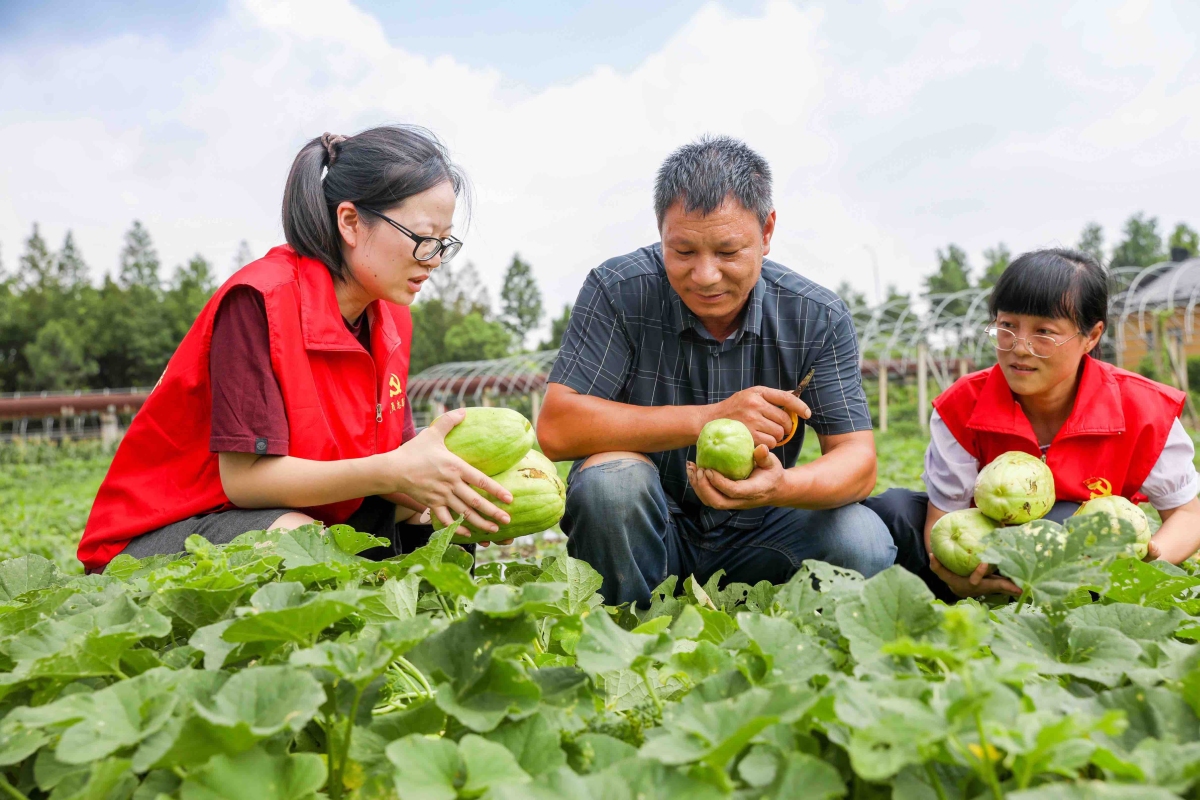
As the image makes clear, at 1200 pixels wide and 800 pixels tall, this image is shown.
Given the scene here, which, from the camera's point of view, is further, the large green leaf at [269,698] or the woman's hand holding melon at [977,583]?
the woman's hand holding melon at [977,583]

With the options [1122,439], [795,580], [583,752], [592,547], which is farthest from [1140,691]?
[1122,439]

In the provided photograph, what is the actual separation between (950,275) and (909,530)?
2069 inches

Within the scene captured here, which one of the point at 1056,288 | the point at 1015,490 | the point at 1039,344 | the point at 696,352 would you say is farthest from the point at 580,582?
the point at 1056,288

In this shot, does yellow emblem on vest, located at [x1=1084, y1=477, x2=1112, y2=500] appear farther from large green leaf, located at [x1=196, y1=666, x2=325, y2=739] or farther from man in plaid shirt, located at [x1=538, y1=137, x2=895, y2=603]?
large green leaf, located at [x1=196, y1=666, x2=325, y2=739]

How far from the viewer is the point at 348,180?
2656 mm

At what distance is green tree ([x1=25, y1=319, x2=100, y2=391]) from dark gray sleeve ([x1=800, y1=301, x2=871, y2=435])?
6144 centimetres

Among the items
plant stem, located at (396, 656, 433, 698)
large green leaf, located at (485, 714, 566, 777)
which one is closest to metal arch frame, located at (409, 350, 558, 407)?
plant stem, located at (396, 656, 433, 698)

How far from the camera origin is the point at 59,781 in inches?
43.0

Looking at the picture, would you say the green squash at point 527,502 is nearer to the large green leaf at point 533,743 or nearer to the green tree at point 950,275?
the large green leaf at point 533,743

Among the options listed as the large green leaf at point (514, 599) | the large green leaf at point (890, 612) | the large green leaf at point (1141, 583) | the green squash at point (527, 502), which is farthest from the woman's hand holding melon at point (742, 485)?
the large green leaf at point (514, 599)

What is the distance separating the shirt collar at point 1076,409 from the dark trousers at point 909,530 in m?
0.37

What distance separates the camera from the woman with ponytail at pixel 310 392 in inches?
92.1

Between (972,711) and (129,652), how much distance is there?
1125mm

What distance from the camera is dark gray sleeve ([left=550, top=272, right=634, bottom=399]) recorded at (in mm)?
2920
